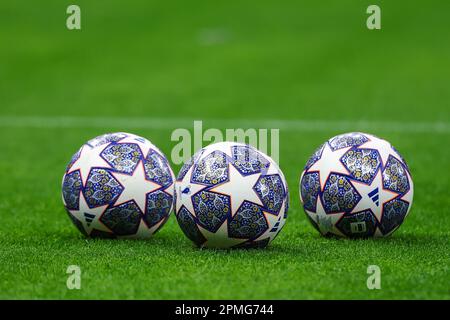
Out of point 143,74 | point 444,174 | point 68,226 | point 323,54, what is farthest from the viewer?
point 323,54

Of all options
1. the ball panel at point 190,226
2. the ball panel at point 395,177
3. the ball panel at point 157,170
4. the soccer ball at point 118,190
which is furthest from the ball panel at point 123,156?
the ball panel at point 395,177

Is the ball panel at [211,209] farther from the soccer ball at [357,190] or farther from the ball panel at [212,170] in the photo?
the soccer ball at [357,190]

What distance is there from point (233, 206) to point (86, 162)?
6.16 ft

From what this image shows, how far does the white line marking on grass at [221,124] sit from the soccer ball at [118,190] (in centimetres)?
1177

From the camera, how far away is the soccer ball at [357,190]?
32.5ft

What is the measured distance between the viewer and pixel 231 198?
358 inches

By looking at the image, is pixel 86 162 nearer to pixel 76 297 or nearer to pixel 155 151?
pixel 155 151

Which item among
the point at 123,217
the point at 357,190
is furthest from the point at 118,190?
the point at 357,190

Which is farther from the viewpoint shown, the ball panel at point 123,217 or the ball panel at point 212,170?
the ball panel at point 123,217

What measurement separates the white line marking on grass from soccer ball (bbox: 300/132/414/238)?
36.7 feet

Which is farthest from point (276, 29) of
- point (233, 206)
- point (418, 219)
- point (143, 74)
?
point (233, 206)

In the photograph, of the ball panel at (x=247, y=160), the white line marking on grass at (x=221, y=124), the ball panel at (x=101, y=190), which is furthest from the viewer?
the white line marking on grass at (x=221, y=124)

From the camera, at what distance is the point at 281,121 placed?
23.2 m

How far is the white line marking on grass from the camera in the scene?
71.2 feet
